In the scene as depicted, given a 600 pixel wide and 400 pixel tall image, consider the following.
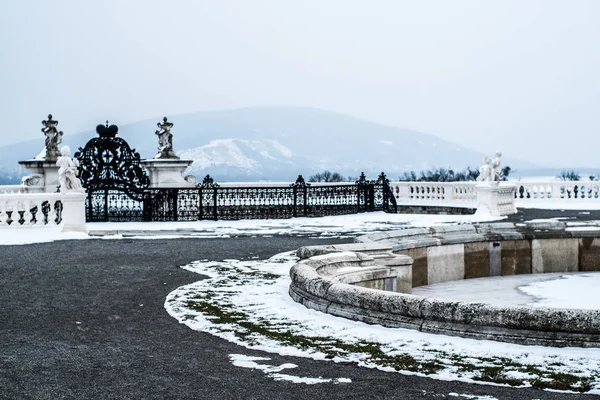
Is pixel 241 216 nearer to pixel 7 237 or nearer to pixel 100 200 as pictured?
pixel 100 200

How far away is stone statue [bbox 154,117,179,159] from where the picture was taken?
35.1 m

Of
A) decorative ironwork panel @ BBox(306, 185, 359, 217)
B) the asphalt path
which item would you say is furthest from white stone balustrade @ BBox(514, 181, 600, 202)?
the asphalt path

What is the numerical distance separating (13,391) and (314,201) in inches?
944

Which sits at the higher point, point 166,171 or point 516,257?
point 166,171

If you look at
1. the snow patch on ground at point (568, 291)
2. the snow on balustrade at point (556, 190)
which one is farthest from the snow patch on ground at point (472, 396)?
the snow on balustrade at point (556, 190)

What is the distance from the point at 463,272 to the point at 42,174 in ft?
72.5

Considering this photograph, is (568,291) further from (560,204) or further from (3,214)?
(560,204)

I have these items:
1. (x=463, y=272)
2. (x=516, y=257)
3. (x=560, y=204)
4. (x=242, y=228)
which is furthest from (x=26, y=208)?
(x=560, y=204)

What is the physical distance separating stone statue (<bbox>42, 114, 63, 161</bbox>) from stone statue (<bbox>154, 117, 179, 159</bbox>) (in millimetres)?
3720

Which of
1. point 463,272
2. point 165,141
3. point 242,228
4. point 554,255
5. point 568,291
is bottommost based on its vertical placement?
point 568,291

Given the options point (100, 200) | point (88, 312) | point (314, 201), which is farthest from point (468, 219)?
point (88, 312)

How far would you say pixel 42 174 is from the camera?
3400cm

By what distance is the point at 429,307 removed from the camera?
27.3ft

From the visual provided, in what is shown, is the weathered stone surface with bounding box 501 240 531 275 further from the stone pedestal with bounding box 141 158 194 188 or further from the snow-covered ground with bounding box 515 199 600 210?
the stone pedestal with bounding box 141 158 194 188
